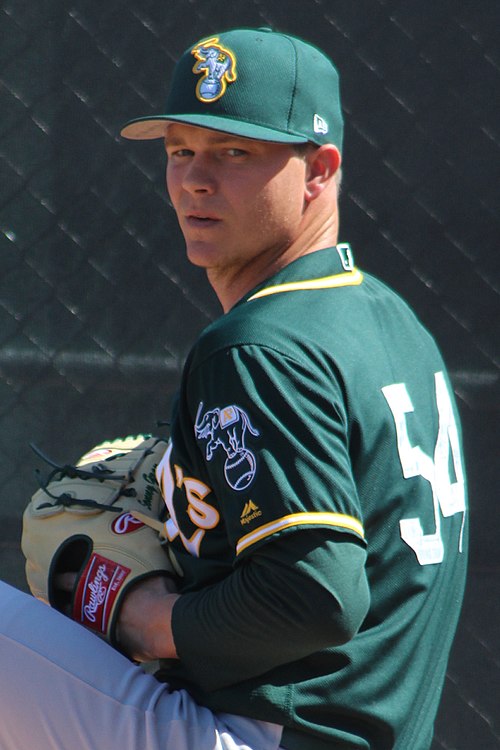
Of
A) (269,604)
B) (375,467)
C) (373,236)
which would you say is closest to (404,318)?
(375,467)

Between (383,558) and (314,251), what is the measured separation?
48 cm

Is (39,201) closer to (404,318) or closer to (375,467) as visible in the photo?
(404,318)

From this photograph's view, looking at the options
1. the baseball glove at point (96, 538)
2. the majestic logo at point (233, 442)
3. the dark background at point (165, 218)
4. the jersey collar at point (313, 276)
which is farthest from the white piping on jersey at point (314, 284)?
the dark background at point (165, 218)

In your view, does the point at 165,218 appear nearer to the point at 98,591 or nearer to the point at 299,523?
the point at 98,591

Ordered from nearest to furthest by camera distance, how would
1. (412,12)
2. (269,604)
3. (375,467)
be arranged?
(269,604) < (375,467) < (412,12)

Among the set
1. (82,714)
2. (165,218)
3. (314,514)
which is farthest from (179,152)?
(165,218)

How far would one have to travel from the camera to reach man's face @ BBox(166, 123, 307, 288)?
5.51ft

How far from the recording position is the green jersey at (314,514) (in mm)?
1405

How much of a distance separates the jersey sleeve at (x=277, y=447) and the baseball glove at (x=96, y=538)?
0.27m

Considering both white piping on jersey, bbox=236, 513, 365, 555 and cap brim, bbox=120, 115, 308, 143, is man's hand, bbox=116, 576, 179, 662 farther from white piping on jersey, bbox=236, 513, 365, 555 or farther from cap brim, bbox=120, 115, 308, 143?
cap brim, bbox=120, 115, 308, 143

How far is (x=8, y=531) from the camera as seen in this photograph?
2893 millimetres

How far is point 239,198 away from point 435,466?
19.9 inches

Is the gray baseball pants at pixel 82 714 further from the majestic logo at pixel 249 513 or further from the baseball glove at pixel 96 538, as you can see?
the majestic logo at pixel 249 513

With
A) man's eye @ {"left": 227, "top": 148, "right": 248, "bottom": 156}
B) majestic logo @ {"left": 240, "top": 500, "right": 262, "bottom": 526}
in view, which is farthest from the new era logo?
majestic logo @ {"left": 240, "top": 500, "right": 262, "bottom": 526}
